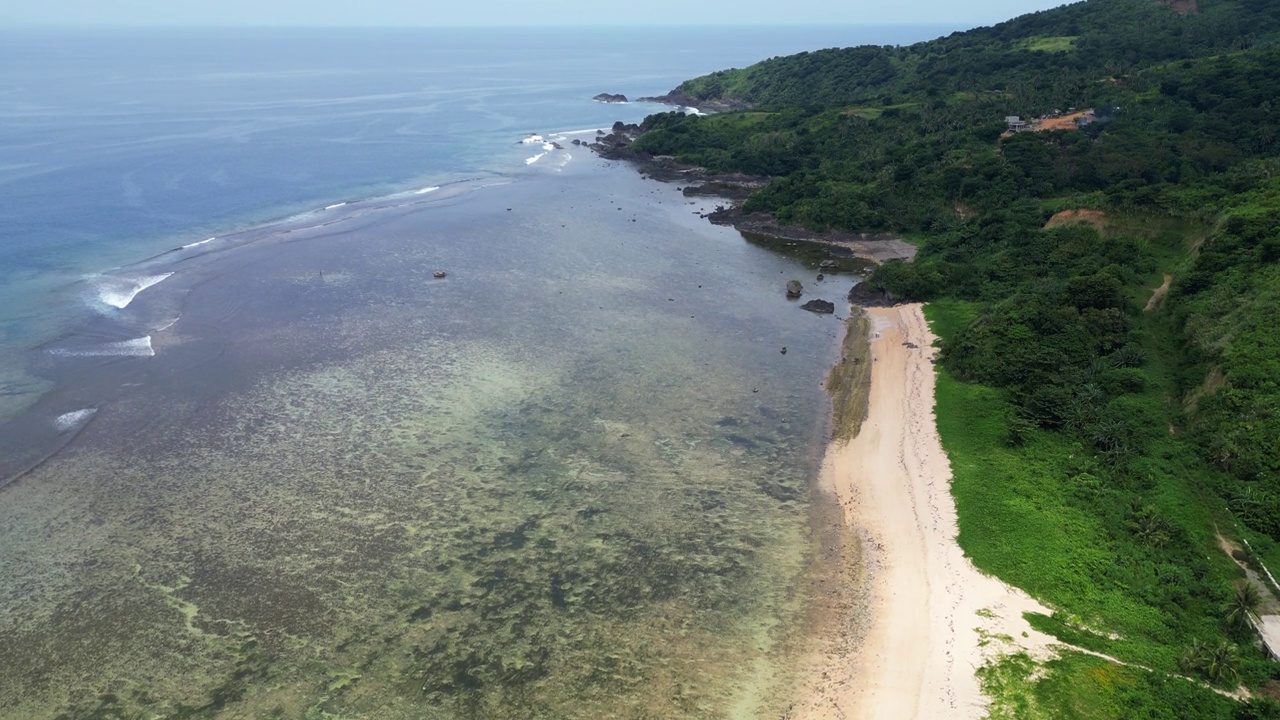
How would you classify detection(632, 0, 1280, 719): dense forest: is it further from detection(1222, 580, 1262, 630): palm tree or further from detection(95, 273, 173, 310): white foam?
detection(95, 273, 173, 310): white foam

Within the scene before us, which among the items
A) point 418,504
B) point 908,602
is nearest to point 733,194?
point 418,504

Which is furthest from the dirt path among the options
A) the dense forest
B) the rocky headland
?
the rocky headland

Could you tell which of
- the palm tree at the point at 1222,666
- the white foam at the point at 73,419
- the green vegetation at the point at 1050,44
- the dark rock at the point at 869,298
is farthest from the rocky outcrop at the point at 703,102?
the palm tree at the point at 1222,666

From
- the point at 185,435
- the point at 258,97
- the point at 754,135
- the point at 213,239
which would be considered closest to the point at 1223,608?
the point at 185,435

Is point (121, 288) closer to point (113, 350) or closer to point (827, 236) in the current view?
point (113, 350)

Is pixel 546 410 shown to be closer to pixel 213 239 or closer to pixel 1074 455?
pixel 1074 455

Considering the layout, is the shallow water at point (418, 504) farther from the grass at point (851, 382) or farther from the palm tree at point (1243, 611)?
the palm tree at point (1243, 611)
